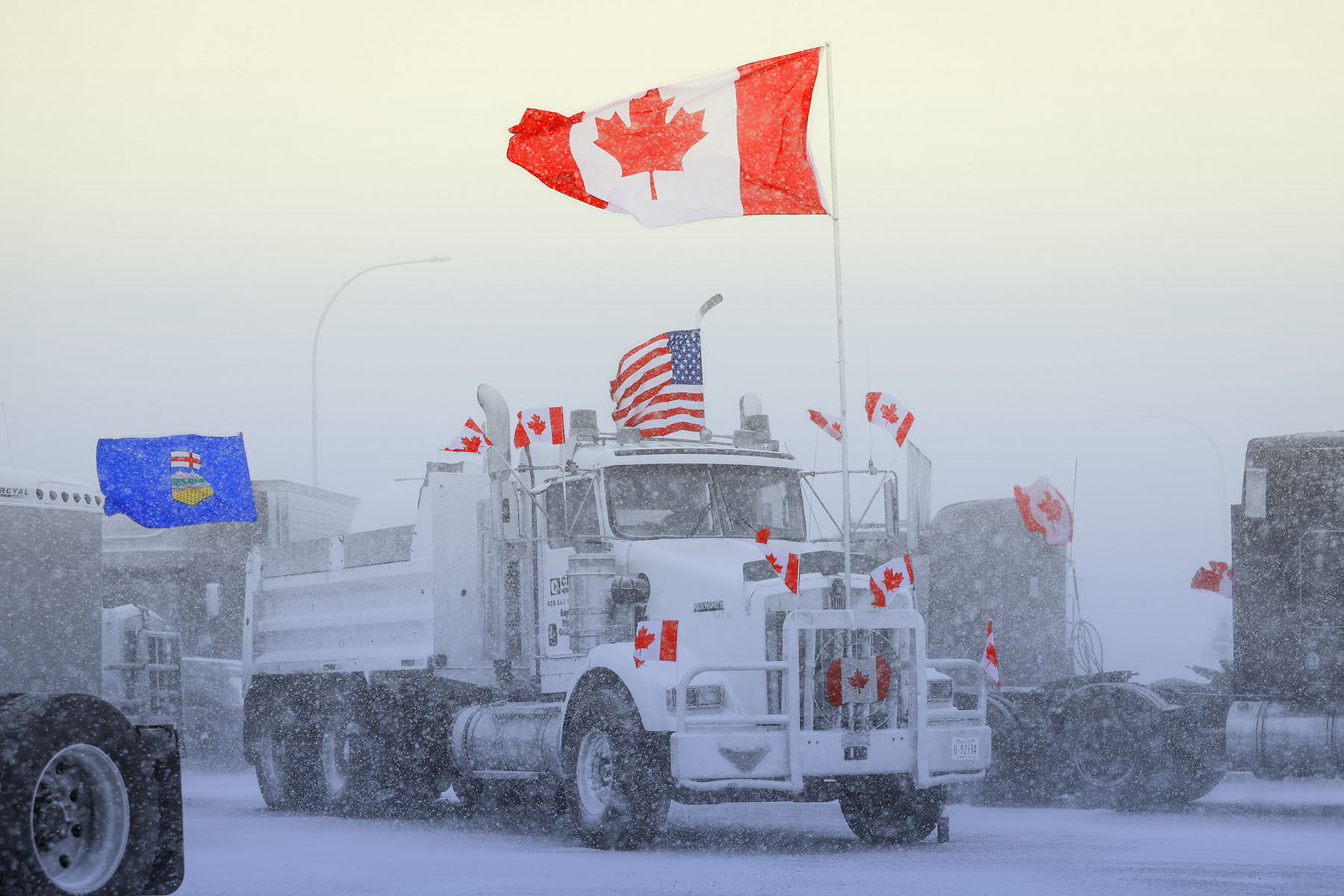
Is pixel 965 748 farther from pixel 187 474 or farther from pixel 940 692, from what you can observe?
pixel 187 474

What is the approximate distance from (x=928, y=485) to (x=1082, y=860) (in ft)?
9.70

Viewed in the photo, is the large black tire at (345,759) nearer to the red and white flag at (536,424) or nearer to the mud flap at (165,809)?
the red and white flag at (536,424)

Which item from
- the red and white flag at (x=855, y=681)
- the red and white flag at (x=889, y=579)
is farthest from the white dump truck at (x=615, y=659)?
the red and white flag at (x=889, y=579)

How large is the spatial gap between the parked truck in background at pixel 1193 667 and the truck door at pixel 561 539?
4635 mm

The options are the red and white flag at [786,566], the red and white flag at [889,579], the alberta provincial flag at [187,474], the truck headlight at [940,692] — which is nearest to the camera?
the red and white flag at [786,566]

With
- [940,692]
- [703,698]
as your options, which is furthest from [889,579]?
[703,698]

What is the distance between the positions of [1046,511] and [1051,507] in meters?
0.07

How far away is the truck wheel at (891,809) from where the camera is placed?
39.3 ft

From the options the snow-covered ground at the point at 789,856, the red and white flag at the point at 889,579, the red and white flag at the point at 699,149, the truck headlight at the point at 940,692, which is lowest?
the snow-covered ground at the point at 789,856

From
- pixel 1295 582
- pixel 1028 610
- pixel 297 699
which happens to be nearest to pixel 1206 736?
pixel 1295 582

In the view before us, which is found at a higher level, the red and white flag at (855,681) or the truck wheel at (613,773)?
the red and white flag at (855,681)

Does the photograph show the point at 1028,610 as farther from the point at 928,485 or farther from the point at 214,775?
the point at 214,775

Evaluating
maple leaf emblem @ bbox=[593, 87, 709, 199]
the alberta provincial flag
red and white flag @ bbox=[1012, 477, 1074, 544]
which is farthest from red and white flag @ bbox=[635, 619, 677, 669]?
the alberta provincial flag

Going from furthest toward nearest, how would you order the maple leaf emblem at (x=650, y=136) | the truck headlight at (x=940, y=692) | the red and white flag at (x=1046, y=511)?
the red and white flag at (x=1046, y=511), the maple leaf emblem at (x=650, y=136), the truck headlight at (x=940, y=692)
